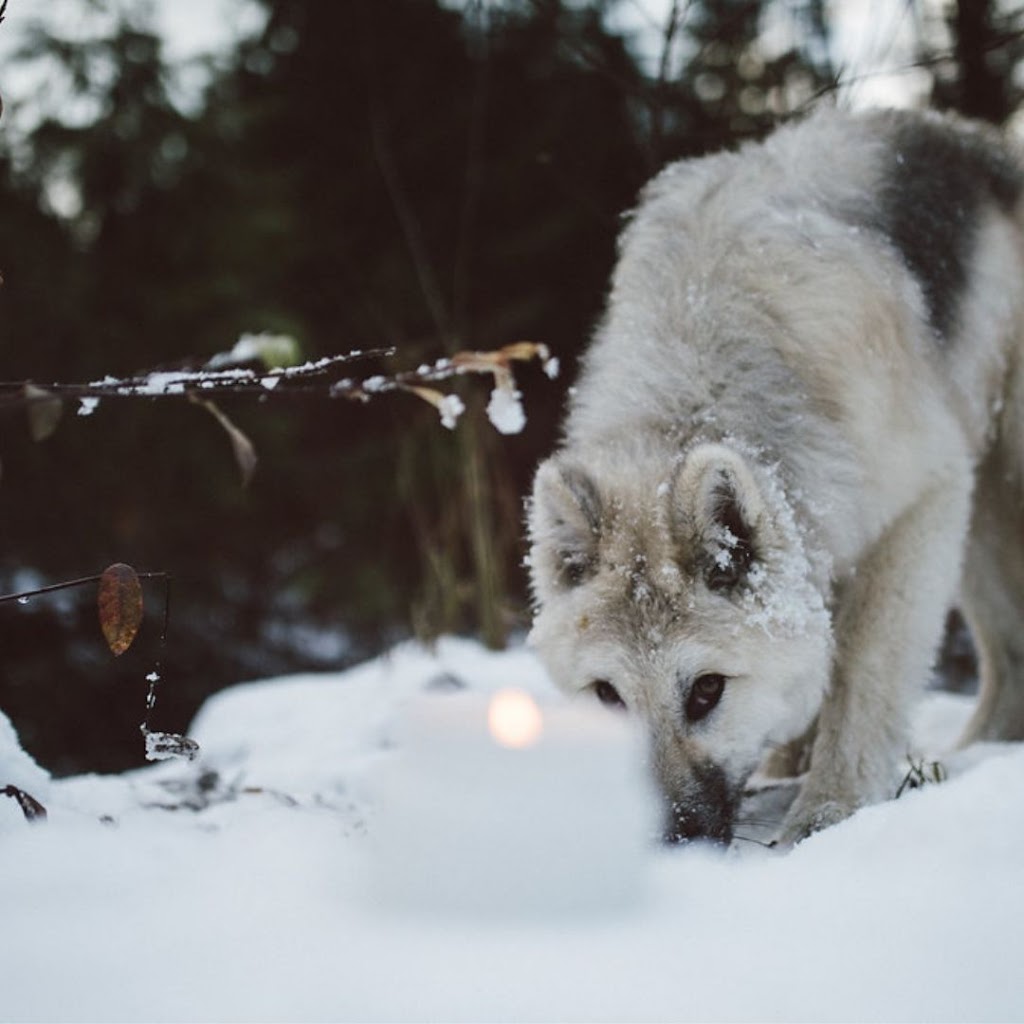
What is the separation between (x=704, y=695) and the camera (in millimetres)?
2873

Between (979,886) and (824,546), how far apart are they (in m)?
1.41

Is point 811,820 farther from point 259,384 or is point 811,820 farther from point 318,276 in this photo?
point 318,276

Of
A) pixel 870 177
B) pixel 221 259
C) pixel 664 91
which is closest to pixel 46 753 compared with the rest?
pixel 221 259

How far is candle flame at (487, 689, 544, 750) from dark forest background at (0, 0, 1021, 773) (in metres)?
3.25

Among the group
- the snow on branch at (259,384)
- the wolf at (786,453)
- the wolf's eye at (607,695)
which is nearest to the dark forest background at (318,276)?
the wolf at (786,453)

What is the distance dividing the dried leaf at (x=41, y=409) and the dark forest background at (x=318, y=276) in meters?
3.10

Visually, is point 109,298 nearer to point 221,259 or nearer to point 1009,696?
point 221,259

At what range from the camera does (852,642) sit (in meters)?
3.37

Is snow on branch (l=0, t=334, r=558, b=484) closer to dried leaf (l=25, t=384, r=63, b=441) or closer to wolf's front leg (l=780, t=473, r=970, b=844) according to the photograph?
dried leaf (l=25, t=384, r=63, b=441)

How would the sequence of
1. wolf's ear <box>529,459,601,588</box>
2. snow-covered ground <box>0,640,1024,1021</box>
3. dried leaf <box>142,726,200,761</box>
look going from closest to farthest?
snow-covered ground <box>0,640,1024,1021</box> → dried leaf <box>142,726,200,761</box> → wolf's ear <box>529,459,601,588</box>

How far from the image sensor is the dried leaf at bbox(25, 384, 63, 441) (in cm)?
190

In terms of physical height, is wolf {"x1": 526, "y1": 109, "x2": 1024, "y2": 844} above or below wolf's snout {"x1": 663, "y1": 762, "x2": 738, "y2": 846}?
above

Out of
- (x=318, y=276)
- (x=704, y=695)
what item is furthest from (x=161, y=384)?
(x=318, y=276)

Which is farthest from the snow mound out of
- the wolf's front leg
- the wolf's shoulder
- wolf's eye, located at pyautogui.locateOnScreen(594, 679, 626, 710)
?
the wolf's shoulder
